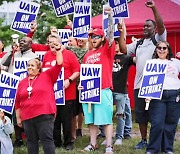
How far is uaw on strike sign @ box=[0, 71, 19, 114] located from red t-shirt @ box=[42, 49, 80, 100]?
2.65 feet

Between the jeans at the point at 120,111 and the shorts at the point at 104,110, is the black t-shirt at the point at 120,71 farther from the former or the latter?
the shorts at the point at 104,110

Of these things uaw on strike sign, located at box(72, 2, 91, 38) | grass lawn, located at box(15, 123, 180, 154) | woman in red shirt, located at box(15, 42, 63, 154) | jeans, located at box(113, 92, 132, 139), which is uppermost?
uaw on strike sign, located at box(72, 2, 91, 38)

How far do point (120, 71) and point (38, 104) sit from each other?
7.80 feet

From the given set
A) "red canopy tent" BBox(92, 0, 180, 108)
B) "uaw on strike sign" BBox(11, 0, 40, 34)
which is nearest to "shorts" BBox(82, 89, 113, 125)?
"uaw on strike sign" BBox(11, 0, 40, 34)

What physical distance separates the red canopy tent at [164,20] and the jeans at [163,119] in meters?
4.70

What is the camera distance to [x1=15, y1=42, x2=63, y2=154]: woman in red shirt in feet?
23.7

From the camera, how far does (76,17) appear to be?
9.66 meters

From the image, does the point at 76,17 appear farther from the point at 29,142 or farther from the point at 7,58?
the point at 29,142

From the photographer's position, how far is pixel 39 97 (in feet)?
23.7

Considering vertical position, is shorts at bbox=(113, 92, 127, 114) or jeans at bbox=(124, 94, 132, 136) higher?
shorts at bbox=(113, 92, 127, 114)

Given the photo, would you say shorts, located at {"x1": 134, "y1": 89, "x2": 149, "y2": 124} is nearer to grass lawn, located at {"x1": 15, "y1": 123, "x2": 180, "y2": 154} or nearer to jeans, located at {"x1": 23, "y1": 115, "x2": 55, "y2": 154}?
grass lawn, located at {"x1": 15, "y1": 123, "x2": 180, "y2": 154}

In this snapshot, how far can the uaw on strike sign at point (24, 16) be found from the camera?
9.65m

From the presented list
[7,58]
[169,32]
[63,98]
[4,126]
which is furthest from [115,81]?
[169,32]

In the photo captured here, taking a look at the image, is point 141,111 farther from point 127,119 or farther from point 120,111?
point 127,119
